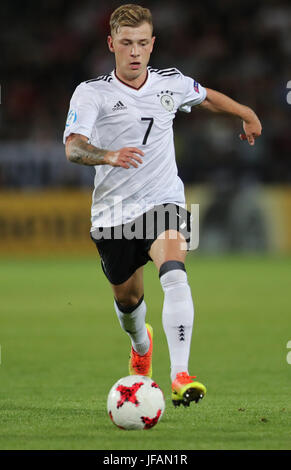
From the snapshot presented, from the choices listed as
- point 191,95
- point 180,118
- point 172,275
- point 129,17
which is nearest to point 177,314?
point 172,275

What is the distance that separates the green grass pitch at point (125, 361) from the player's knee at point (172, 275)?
0.73 m

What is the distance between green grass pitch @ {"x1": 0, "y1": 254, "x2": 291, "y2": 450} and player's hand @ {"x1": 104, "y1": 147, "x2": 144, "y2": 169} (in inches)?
54.2

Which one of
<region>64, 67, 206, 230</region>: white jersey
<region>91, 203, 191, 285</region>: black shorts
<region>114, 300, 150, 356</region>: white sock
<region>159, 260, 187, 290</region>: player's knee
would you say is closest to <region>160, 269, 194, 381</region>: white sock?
<region>159, 260, 187, 290</region>: player's knee

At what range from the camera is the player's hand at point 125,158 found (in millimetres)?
5254

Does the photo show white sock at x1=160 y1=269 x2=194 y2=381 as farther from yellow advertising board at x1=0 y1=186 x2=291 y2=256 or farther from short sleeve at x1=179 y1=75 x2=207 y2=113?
yellow advertising board at x1=0 y1=186 x2=291 y2=256

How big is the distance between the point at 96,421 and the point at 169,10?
19.8 metres

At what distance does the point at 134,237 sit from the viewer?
19.7 feet

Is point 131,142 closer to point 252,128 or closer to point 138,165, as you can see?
point 138,165

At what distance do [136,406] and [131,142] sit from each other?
5.74ft

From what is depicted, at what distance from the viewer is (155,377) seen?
7539 mm

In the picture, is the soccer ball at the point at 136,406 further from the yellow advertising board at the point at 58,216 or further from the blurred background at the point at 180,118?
the blurred background at the point at 180,118

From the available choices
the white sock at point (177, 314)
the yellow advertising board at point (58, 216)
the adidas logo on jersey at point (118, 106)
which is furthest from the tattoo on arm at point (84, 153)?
the yellow advertising board at point (58, 216)

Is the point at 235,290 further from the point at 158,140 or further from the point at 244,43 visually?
the point at 244,43
